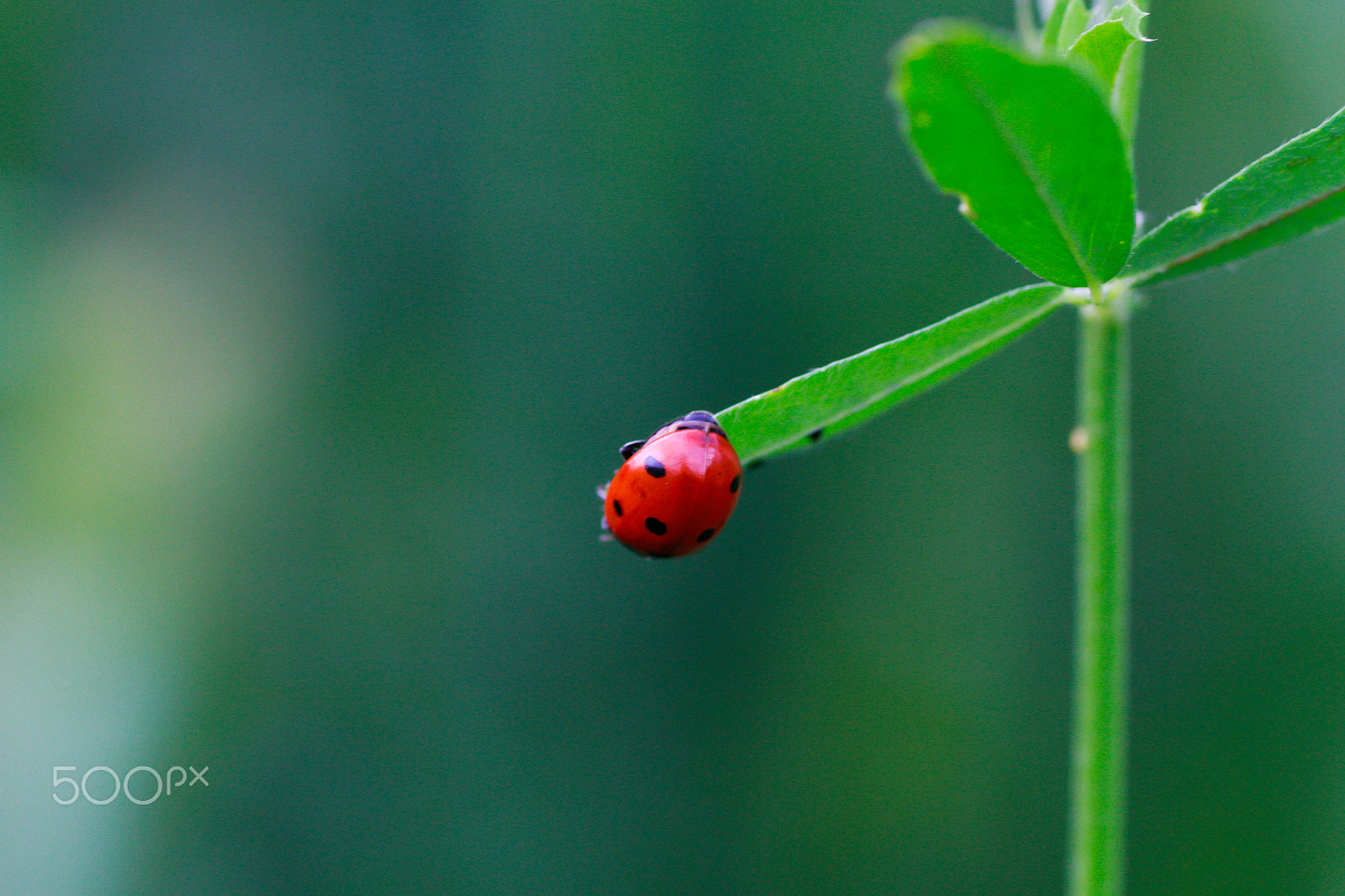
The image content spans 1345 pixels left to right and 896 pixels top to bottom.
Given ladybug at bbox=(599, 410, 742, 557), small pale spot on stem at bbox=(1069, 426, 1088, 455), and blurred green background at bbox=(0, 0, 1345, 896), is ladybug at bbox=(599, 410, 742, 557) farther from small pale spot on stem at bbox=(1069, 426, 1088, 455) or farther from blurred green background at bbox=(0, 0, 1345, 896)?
blurred green background at bbox=(0, 0, 1345, 896)

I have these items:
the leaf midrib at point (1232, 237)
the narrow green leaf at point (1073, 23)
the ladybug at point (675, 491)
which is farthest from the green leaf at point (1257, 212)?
the ladybug at point (675, 491)

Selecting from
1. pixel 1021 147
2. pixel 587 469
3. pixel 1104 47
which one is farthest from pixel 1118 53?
pixel 587 469

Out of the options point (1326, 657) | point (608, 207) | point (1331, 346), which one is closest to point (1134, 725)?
point (1326, 657)

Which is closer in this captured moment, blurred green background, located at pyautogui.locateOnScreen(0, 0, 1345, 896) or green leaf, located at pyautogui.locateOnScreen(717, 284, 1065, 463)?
green leaf, located at pyautogui.locateOnScreen(717, 284, 1065, 463)

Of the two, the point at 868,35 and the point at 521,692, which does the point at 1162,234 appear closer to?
the point at 521,692

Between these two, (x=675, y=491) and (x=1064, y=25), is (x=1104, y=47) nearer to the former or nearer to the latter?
(x=1064, y=25)

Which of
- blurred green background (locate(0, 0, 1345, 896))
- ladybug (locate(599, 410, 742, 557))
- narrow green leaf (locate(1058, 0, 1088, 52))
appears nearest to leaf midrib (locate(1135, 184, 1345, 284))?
narrow green leaf (locate(1058, 0, 1088, 52))

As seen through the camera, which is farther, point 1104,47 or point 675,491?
point 675,491
